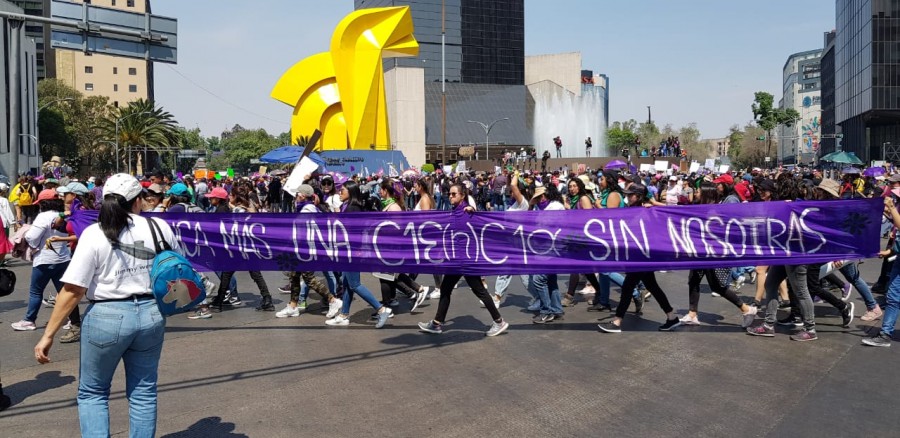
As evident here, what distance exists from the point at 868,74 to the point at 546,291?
7060 cm

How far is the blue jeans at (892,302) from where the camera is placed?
680 cm

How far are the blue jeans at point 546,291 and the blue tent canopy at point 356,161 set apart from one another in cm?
2677

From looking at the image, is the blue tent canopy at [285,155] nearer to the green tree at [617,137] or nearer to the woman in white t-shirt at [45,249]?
the woman in white t-shirt at [45,249]

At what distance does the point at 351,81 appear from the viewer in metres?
49.1

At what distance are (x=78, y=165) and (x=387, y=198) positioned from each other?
237 feet

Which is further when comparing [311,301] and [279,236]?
[311,301]

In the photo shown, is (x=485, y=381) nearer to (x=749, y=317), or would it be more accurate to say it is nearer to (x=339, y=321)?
(x=339, y=321)

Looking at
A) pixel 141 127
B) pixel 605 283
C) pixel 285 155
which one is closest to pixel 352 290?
pixel 605 283

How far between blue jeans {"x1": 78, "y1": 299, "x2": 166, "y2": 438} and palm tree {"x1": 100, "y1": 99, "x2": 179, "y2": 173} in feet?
211

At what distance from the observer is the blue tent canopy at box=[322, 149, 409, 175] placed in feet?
116

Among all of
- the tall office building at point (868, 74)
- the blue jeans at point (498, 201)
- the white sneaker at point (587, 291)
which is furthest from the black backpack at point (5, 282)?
the tall office building at point (868, 74)

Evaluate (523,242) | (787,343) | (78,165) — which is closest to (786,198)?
(787,343)

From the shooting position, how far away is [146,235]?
396 centimetres

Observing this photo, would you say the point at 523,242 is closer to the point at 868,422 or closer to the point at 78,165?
the point at 868,422
